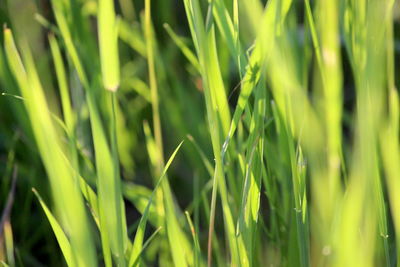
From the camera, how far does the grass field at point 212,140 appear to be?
1.57 ft

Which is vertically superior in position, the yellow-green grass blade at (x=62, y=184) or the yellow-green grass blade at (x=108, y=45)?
the yellow-green grass blade at (x=108, y=45)

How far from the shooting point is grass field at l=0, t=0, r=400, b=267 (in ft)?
1.57

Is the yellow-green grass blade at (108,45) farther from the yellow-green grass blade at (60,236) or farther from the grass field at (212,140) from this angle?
the yellow-green grass blade at (60,236)

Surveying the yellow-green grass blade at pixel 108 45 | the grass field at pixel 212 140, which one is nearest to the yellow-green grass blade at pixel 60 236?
the grass field at pixel 212 140

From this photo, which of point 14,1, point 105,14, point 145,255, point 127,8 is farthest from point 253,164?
point 127,8

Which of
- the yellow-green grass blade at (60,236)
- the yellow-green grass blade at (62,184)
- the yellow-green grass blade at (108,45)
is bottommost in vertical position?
the yellow-green grass blade at (60,236)

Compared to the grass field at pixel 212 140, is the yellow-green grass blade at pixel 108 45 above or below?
above

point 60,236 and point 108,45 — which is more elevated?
point 108,45

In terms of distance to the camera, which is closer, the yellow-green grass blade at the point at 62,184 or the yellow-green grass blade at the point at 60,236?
the yellow-green grass blade at the point at 62,184

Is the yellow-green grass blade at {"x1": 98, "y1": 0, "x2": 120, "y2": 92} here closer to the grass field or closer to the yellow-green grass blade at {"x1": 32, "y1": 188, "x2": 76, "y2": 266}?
the grass field

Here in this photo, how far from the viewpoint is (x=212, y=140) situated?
493 millimetres

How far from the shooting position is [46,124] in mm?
414

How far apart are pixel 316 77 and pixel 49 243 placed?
0.50 metres

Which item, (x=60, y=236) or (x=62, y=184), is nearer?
(x=62, y=184)
